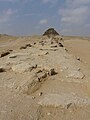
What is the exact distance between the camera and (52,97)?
7.98 metres

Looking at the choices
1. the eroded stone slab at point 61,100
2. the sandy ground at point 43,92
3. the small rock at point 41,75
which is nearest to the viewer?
the sandy ground at point 43,92

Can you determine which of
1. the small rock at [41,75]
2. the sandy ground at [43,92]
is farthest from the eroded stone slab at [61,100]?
the small rock at [41,75]

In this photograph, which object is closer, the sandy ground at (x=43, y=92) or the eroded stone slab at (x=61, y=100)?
the sandy ground at (x=43, y=92)

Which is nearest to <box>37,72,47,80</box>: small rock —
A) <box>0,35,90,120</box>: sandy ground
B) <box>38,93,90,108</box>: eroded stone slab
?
<box>0,35,90,120</box>: sandy ground

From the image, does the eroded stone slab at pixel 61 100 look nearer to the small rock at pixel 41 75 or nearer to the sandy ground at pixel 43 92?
the sandy ground at pixel 43 92

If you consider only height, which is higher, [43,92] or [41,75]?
[41,75]

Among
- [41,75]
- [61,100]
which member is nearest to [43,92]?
[61,100]

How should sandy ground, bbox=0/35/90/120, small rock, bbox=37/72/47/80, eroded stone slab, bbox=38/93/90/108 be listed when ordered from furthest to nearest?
small rock, bbox=37/72/47/80
eroded stone slab, bbox=38/93/90/108
sandy ground, bbox=0/35/90/120

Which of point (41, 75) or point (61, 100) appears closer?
point (61, 100)

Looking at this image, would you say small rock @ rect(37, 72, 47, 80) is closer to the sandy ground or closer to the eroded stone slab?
the sandy ground

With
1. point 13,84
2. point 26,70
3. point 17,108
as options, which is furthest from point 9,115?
point 26,70

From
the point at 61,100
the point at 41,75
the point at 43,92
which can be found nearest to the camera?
the point at 61,100

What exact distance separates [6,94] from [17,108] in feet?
3.72

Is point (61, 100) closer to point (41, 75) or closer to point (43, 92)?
point (43, 92)
